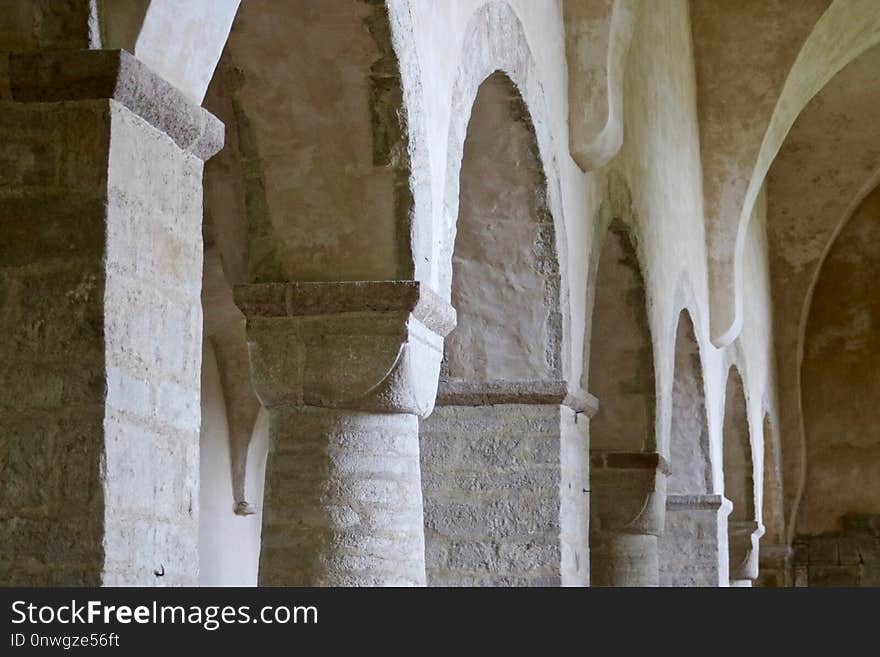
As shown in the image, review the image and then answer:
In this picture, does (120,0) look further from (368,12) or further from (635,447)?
(635,447)

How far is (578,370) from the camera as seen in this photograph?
18.4 feet

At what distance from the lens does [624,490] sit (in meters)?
7.01

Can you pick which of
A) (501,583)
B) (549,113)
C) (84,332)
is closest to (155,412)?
(84,332)

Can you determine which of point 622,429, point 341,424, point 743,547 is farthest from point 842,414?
point 341,424

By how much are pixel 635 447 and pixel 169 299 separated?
194 inches

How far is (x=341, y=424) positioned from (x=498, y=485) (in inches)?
56.6

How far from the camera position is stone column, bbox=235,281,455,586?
349 centimetres

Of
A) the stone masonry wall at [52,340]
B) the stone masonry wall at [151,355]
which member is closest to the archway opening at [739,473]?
the stone masonry wall at [151,355]

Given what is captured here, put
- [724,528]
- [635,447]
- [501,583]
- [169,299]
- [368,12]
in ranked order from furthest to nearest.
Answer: [724,528] → [635,447] → [501,583] → [368,12] → [169,299]

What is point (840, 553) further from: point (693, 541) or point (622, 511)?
point (622, 511)

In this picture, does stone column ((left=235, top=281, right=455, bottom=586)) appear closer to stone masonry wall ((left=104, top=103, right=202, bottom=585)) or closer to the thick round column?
the thick round column

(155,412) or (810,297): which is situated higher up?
(810,297)

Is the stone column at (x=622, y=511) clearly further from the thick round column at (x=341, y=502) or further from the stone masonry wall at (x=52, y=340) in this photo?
the stone masonry wall at (x=52, y=340)

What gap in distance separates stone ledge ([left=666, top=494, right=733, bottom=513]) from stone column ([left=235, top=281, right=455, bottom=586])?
5.65 meters
